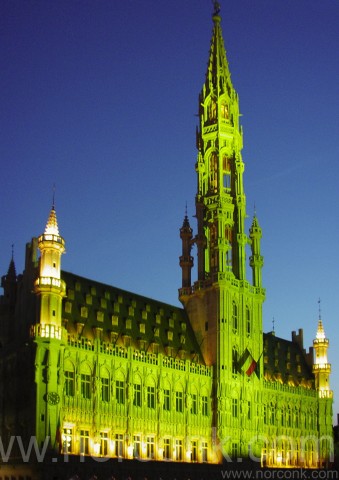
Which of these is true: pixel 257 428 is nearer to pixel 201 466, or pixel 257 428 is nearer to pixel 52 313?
pixel 201 466

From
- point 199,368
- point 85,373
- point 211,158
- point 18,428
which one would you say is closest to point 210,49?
point 211,158

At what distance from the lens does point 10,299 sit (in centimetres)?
9044

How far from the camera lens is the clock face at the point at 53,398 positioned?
3162 inches

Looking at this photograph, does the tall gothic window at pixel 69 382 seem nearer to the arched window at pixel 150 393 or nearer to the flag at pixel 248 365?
the arched window at pixel 150 393

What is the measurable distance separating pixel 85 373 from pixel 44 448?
33.5ft

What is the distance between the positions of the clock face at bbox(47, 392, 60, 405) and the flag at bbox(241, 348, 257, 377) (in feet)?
103

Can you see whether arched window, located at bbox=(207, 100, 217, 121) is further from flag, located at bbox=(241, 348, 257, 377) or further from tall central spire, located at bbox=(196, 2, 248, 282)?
flag, located at bbox=(241, 348, 257, 377)

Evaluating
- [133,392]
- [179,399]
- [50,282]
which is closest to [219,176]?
[179,399]

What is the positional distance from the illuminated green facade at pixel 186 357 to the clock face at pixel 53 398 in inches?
4.1

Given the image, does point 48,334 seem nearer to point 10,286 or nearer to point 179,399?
point 10,286

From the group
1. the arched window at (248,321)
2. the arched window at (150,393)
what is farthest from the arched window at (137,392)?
the arched window at (248,321)

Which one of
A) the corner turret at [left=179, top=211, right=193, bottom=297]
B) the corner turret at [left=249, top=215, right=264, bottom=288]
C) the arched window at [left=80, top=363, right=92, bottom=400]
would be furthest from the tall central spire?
the arched window at [left=80, top=363, right=92, bottom=400]

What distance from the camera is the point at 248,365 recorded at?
4188 inches

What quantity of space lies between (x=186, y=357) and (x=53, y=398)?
82.6 feet
